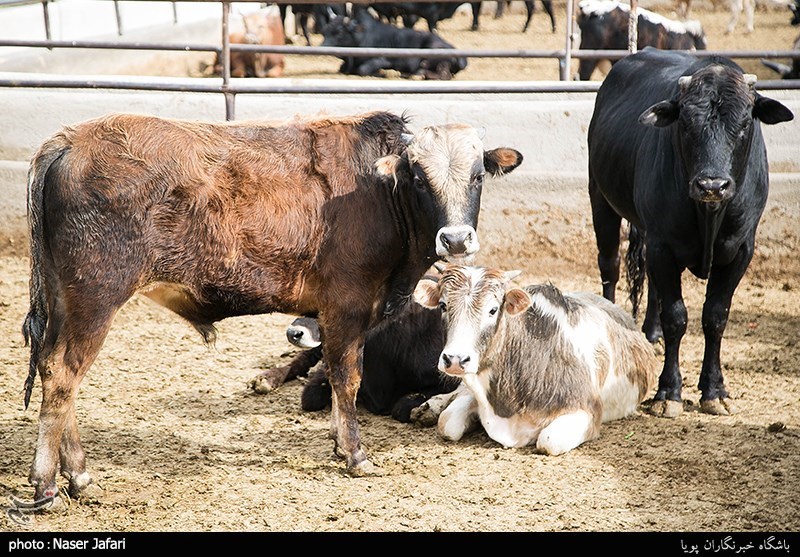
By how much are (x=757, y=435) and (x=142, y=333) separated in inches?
161

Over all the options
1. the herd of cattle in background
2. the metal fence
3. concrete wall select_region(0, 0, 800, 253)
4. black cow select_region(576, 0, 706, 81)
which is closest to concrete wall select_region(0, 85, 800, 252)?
concrete wall select_region(0, 0, 800, 253)

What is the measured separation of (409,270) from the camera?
5.34m

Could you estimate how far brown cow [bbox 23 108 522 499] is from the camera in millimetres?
4492

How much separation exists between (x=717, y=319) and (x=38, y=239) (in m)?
3.66

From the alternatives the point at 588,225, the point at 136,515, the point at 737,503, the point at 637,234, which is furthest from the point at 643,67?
the point at 136,515

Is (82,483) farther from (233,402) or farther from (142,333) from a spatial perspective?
(142,333)

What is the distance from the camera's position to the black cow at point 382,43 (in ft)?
55.4

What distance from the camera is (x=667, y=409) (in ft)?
19.3

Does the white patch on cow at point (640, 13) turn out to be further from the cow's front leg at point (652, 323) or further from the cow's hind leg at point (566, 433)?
the cow's hind leg at point (566, 433)

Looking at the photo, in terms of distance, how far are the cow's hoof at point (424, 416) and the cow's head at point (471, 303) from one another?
0.63 metres

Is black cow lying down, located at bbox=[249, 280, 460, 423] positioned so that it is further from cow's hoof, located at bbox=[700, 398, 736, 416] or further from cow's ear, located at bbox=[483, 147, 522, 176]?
cow's hoof, located at bbox=[700, 398, 736, 416]

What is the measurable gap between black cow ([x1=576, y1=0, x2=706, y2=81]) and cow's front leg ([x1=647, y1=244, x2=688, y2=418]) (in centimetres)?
939

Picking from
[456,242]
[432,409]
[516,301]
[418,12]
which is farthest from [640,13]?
[456,242]

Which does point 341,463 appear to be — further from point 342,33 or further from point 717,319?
point 342,33
